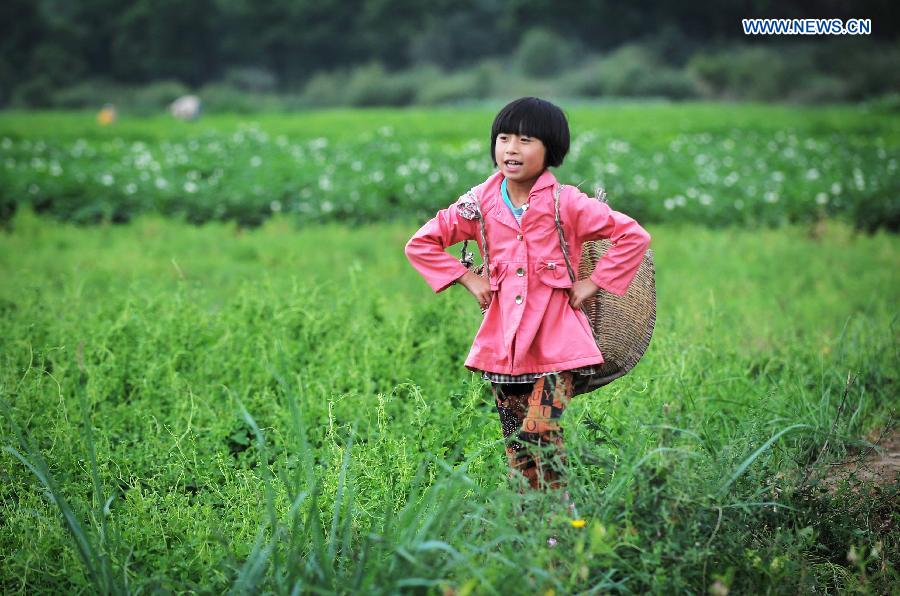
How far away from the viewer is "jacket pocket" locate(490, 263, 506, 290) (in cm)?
322

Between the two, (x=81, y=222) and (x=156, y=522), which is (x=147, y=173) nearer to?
(x=81, y=222)

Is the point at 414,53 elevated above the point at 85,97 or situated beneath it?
elevated above

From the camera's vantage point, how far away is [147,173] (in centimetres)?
1221

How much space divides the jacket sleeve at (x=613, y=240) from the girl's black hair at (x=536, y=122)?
0.58 ft

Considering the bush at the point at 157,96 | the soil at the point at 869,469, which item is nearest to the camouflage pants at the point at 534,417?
the soil at the point at 869,469

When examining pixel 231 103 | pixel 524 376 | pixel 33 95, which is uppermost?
pixel 33 95

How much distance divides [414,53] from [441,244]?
4307cm

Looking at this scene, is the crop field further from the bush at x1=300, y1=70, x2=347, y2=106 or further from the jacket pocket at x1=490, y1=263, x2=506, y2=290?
the bush at x1=300, y1=70, x2=347, y2=106

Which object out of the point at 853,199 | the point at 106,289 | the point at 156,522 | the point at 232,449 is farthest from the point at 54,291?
the point at 853,199

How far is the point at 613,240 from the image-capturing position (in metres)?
3.19

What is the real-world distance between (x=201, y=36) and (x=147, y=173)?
3362 centimetres

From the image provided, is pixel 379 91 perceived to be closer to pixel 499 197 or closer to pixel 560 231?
pixel 499 197

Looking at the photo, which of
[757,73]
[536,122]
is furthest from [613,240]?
[757,73]

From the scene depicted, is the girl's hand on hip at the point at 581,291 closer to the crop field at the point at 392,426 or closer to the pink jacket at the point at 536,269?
the pink jacket at the point at 536,269
